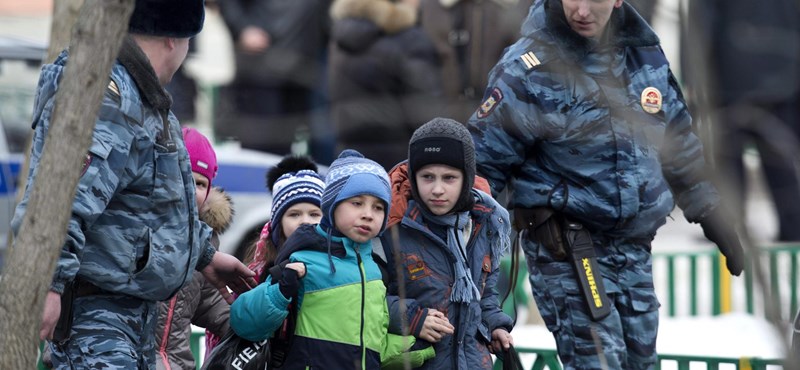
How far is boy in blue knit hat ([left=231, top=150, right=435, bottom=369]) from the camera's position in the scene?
494 cm

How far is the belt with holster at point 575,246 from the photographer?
5.55 m

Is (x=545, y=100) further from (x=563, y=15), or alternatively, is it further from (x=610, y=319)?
(x=610, y=319)

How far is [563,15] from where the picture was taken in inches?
220

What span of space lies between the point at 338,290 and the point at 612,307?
1.15m

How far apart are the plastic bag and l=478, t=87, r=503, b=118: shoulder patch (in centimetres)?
125

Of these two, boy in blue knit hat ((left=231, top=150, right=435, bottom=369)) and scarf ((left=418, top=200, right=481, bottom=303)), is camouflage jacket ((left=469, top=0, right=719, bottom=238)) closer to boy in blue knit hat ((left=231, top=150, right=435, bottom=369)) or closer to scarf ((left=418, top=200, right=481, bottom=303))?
scarf ((left=418, top=200, right=481, bottom=303))

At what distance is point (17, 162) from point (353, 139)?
7.30 feet

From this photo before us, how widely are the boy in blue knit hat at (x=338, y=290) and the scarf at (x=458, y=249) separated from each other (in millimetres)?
221

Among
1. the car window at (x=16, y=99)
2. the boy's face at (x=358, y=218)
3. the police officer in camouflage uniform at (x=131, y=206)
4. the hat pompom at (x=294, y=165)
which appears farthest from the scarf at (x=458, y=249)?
the car window at (x=16, y=99)

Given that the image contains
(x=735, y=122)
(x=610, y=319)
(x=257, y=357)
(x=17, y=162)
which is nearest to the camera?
(x=735, y=122)

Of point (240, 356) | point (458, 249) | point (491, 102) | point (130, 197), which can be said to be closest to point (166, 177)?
point (130, 197)

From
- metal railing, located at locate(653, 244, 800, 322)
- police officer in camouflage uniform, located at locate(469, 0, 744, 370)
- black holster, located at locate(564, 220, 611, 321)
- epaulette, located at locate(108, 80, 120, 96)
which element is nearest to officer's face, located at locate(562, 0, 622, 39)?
police officer in camouflage uniform, located at locate(469, 0, 744, 370)

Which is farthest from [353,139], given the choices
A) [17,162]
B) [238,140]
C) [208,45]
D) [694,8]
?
[694,8]

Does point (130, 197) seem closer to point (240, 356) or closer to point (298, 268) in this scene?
point (298, 268)
